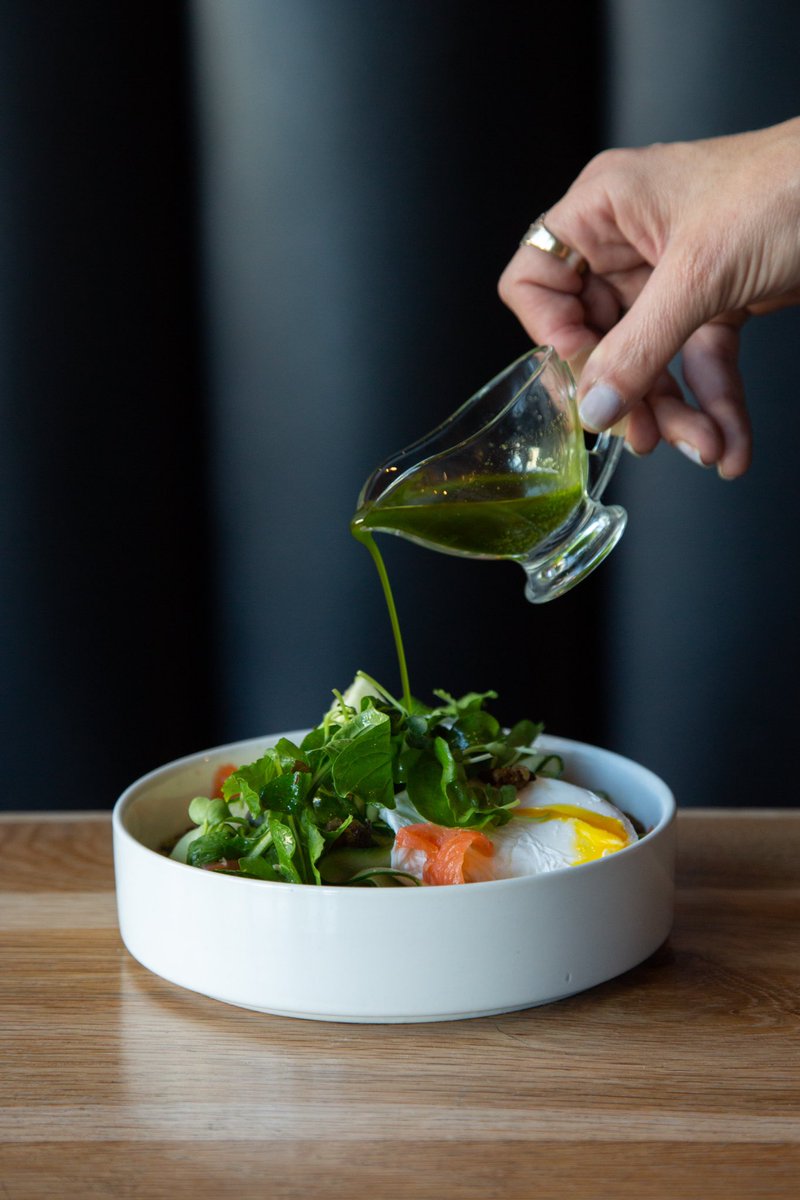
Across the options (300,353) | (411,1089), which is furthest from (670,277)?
(300,353)

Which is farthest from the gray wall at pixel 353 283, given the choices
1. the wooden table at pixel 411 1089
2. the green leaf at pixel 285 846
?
the green leaf at pixel 285 846

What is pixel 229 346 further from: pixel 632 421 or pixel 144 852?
pixel 144 852

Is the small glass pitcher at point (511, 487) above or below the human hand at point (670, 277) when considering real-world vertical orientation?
below

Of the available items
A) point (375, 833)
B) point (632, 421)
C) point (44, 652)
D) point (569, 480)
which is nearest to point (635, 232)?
point (632, 421)

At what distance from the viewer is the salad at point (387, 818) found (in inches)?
36.3

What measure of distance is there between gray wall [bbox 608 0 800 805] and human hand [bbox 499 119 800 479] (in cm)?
39

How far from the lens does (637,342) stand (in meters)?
1.09

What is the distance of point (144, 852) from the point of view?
3.02 feet

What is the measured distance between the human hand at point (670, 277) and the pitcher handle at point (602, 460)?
0.07ft

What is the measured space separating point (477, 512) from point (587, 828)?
27cm

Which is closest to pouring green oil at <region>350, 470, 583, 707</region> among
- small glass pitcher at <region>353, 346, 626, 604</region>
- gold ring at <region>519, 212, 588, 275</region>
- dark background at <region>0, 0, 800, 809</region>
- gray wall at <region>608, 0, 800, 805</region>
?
small glass pitcher at <region>353, 346, 626, 604</region>

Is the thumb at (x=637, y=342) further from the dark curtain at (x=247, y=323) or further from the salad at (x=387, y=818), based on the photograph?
the dark curtain at (x=247, y=323)

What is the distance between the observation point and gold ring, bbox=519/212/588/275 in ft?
4.66

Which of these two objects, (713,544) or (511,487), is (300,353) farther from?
(511,487)
